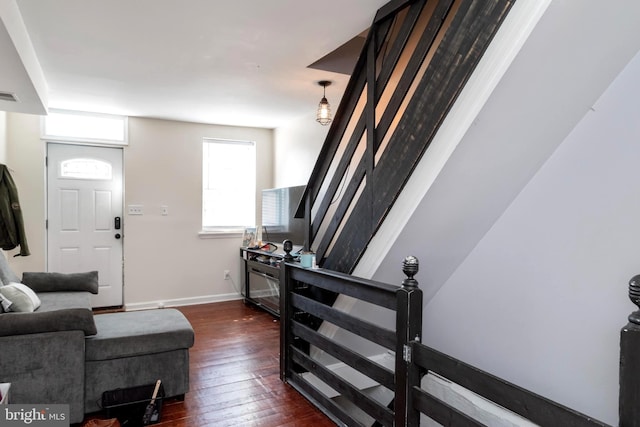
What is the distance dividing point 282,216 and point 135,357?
2.54 metres

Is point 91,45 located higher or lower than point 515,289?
higher

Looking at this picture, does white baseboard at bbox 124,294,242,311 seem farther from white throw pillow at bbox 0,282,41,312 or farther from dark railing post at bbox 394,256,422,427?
dark railing post at bbox 394,256,422,427

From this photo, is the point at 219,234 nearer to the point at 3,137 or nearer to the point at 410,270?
the point at 3,137

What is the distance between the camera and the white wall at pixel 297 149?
15.1 ft

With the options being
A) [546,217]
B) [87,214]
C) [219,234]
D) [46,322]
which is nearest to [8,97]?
[87,214]

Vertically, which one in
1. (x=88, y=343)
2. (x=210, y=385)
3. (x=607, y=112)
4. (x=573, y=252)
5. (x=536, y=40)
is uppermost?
(x=536, y=40)

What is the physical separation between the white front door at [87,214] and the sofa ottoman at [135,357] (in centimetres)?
242

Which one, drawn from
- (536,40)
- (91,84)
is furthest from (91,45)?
(536,40)

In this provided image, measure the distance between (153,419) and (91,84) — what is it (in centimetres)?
300

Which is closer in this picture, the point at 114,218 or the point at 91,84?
the point at 91,84

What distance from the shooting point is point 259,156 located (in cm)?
565

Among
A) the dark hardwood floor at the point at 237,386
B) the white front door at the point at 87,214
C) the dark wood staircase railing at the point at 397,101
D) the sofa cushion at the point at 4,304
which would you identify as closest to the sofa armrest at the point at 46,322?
the sofa cushion at the point at 4,304

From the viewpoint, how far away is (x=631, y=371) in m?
1.08

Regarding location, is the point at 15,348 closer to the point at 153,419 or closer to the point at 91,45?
the point at 153,419
